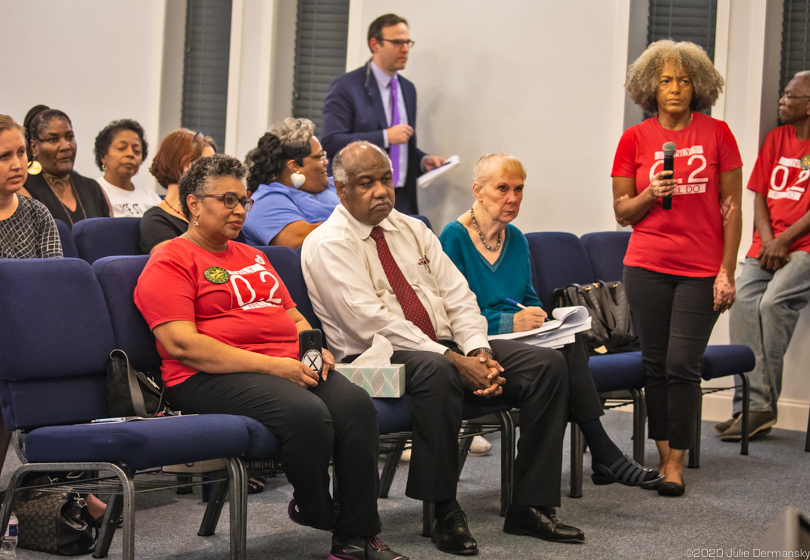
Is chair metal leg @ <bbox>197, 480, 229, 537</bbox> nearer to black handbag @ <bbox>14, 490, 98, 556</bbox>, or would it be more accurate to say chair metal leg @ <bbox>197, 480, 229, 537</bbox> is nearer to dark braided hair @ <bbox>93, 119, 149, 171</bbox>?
black handbag @ <bbox>14, 490, 98, 556</bbox>

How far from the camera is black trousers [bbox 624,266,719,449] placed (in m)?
3.14

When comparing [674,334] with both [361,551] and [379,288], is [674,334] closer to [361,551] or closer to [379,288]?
[379,288]

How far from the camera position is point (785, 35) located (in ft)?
16.5

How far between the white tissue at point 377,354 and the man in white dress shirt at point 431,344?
0.13 feet

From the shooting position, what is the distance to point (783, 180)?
457 centimetres

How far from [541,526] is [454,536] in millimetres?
308

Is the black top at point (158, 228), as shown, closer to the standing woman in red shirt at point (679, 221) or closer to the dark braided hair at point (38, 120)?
the dark braided hair at point (38, 120)

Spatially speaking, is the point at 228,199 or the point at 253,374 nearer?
the point at 253,374

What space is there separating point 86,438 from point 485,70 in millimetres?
3852

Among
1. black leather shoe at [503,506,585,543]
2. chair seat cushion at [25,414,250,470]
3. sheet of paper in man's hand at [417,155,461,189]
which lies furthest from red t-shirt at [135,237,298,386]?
sheet of paper in man's hand at [417,155,461,189]

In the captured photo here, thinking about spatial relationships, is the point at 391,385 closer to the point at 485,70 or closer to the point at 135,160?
the point at 135,160

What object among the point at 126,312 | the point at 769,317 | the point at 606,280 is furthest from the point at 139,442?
the point at 769,317

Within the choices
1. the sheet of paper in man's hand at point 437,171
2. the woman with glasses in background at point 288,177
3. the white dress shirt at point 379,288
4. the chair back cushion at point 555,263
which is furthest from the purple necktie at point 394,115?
the white dress shirt at point 379,288

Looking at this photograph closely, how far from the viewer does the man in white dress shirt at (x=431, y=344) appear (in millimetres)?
2516
